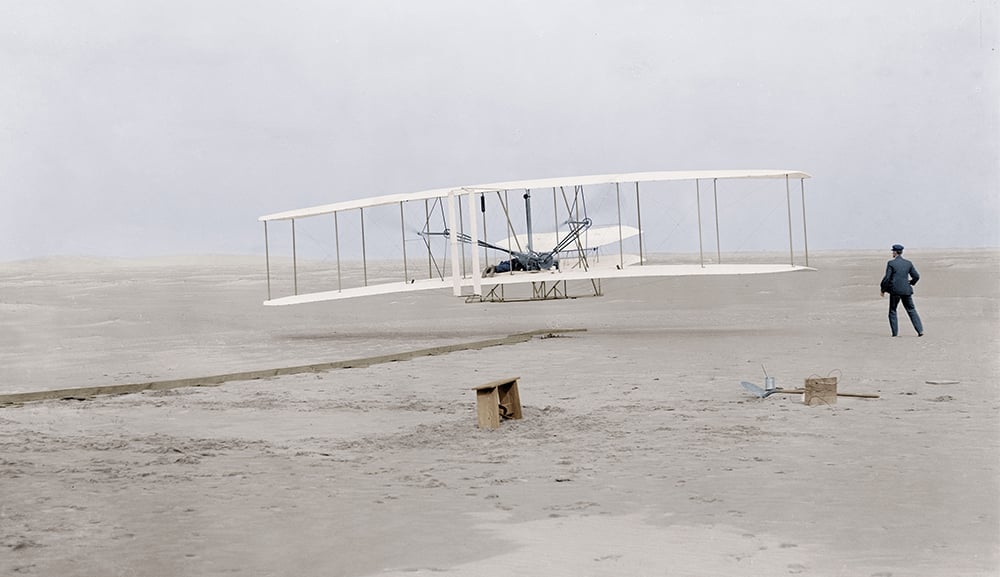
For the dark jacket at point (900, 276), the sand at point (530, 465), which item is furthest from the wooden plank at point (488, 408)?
the dark jacket at point (900, 276)

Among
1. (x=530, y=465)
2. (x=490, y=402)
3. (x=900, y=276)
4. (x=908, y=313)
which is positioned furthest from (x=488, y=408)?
(x=908, y=313)

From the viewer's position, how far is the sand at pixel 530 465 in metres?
6.56

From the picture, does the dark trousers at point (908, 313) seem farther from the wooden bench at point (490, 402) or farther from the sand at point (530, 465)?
the wooden bench at point (490, 402)

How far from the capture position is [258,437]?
10.7m

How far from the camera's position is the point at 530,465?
906 centimetres

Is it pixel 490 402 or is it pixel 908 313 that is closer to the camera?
pixel 490 402

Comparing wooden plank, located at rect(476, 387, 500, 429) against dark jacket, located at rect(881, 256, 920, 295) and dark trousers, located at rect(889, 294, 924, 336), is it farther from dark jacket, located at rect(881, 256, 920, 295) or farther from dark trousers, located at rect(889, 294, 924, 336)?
dark trousers, located at rect(889, 294, 924, 336)

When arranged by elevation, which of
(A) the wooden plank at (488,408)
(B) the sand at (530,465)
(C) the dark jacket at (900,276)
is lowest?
(B) the sand at (530,465)

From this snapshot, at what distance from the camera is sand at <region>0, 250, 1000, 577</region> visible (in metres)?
6.56

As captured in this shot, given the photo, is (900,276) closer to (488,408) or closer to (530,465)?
(488,408)

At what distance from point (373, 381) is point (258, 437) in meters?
4.08

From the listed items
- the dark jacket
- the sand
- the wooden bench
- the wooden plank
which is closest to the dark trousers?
the dark jacket

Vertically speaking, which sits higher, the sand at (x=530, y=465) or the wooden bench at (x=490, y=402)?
the wooden bench at (x=490, y=402)

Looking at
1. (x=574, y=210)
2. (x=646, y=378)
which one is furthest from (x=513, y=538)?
(x=574, y=210)
